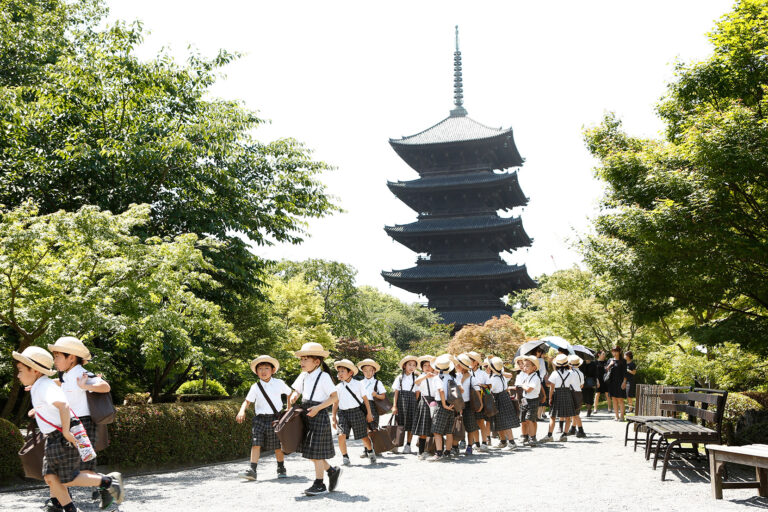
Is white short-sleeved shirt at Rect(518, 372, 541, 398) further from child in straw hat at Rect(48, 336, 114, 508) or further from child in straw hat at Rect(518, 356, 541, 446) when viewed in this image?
child in straw hat at Rect(48, 336, 114, 508)

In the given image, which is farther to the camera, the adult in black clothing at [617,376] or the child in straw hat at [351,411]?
the adult in black clothing at [617,376]

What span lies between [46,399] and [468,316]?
107ft

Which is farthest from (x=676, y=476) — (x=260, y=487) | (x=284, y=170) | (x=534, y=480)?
(x=284, y=170)

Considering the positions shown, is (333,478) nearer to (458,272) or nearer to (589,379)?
(589,379)

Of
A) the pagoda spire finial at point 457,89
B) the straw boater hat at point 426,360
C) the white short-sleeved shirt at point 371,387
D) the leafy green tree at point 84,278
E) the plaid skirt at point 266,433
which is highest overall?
the pagoda spire finial at point 457,89

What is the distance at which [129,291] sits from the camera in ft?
30.3

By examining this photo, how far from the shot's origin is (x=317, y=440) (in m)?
7.50

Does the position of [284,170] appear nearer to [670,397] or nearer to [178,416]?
[178,416]

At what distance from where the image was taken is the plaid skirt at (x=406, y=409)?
1158 centimetres

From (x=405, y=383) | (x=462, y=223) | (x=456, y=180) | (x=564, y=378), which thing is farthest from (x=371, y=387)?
(x=456, y=180)

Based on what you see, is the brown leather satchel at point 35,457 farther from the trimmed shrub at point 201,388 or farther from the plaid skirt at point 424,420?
the trimmed shrub at point 201,388

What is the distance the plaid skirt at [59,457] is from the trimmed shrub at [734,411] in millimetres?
9435

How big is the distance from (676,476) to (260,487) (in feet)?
17.1

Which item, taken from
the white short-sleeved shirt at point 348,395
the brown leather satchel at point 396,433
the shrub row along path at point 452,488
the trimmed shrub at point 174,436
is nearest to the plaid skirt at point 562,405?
the shrub row along path at point 452,488
